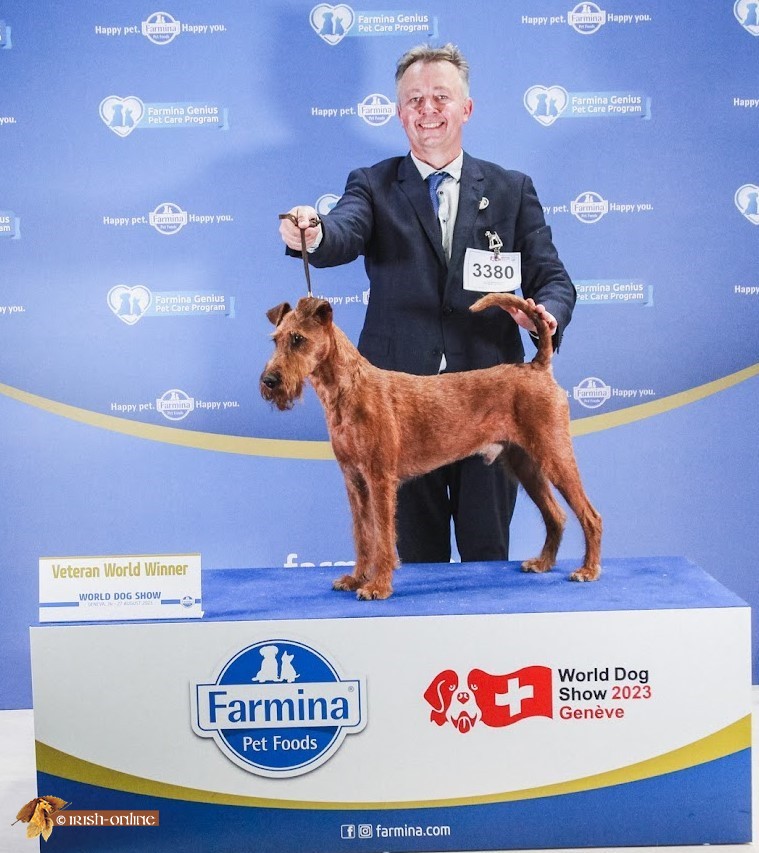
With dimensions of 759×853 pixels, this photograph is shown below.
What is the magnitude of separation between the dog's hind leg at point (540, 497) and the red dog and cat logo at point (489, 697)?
0.51 m

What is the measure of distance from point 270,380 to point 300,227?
0.55 meters

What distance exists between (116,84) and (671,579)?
3005mm

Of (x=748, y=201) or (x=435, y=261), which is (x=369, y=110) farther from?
(x=748, y=201)

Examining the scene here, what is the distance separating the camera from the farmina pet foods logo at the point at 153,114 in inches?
160

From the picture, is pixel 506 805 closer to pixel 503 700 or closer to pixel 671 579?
pixel 503 700

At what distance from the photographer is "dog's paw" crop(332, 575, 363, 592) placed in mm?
2871

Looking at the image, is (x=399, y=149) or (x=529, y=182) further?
(x=399, y=149)

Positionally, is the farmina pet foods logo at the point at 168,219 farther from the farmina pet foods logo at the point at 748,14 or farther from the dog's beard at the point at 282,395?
the farmina pet foods logo at the point at 748,14

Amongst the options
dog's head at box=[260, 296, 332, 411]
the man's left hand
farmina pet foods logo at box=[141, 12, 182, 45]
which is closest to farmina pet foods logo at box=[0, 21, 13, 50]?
farmina pet foods logo at box=[141, 12, 182, 45]

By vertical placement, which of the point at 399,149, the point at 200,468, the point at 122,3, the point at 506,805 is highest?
the point at 122,3

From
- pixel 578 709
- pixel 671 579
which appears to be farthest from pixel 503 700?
pixel 671 579

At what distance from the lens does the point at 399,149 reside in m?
4.10

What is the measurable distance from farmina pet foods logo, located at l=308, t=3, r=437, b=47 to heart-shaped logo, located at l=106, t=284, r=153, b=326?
1.33 metres

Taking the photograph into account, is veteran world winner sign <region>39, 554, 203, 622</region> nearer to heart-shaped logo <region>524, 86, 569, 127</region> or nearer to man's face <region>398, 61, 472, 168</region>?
man's face <region>398, 61, 472, 168</region>
